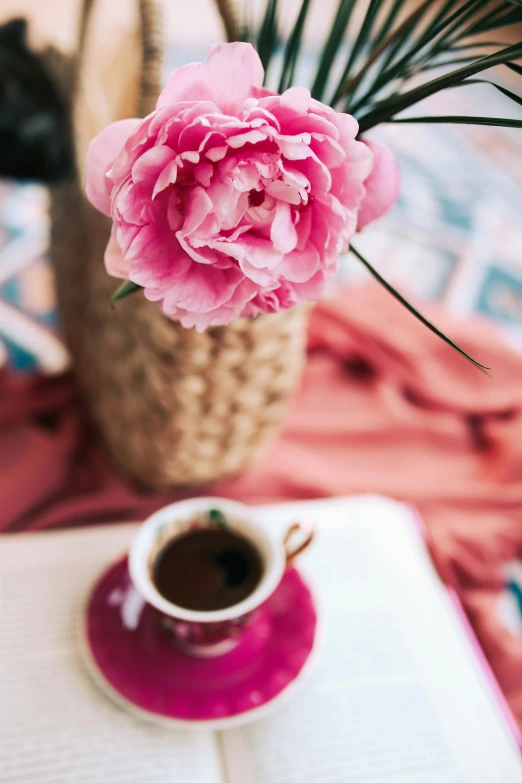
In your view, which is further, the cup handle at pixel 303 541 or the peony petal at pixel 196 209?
the cup handle at pixel 303 541

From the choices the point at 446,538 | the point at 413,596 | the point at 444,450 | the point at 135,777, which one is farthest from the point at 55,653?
the point at 444,450

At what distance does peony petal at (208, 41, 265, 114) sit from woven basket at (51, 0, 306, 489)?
8.3 inches

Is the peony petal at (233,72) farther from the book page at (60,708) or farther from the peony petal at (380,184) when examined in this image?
the book page at (60,708)

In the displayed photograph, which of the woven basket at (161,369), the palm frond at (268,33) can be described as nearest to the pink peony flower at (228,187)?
the palm frond at (268,33)

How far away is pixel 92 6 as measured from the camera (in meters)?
0.50

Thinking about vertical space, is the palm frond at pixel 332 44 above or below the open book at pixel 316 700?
above

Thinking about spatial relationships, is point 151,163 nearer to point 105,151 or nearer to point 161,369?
point 105,151

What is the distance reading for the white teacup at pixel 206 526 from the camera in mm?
430

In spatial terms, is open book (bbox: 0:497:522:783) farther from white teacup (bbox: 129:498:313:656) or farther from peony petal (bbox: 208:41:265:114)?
peony petal (bbox: 208:41:265:114)

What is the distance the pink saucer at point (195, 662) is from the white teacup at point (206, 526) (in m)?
0.02

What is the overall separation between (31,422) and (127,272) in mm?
528

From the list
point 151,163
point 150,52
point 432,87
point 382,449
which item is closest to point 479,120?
point 432,87

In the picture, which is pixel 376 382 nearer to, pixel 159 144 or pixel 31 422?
pixel 31 422

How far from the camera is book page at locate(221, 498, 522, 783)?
0.42 meters
